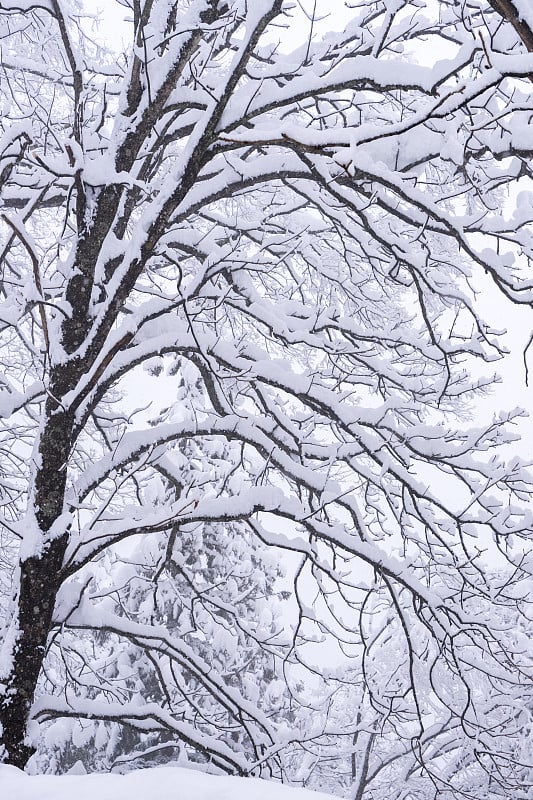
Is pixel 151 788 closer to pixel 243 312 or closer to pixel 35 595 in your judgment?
pixel 35 595

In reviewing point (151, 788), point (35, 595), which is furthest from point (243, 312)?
point (151, 788)

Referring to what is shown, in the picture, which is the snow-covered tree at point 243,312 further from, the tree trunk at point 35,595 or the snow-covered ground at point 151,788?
the snow-covered ground at point 151,788

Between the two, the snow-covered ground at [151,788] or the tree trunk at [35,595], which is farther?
Answer: the tree trunk at [35,595]

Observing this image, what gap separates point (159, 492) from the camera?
35.4 ft

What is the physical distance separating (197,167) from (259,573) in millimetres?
10935

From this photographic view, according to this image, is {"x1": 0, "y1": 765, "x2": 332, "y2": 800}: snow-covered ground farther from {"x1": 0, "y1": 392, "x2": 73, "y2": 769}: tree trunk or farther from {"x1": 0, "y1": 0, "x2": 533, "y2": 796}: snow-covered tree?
{"x1": 0, "y1": 392, "x2": 73, "y2": 769}: tree trunk

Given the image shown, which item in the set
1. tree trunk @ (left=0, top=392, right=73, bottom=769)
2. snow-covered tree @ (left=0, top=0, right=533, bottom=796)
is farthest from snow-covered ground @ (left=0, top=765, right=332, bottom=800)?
tree trunk @ (left=0, top=392, right=73, bottom=769)

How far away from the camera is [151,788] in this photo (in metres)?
1.14

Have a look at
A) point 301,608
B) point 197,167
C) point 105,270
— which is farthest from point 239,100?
point 301,608

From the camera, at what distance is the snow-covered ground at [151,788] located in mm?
1086

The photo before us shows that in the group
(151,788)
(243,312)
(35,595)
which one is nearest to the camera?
(151,788)

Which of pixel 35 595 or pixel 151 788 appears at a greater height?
pixel 35 595

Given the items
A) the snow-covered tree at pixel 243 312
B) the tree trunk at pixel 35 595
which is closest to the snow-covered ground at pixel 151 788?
the snow-covered tree at pixel 243 312

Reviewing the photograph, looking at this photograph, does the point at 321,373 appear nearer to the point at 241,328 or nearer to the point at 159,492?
the point at 241,328
